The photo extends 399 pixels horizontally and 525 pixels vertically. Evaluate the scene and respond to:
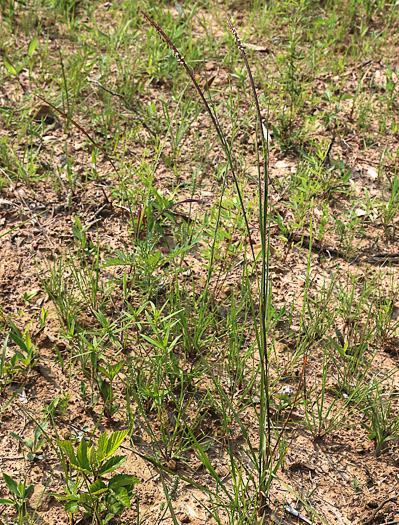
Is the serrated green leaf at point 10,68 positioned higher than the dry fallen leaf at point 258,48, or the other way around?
the dry fallen leaf at point 258,48

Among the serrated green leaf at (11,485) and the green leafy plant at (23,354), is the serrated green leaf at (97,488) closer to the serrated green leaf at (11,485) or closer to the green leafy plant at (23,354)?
the serrated green leaf at (11,485)

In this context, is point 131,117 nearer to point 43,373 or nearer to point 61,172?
point 61,172

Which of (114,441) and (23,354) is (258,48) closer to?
(23,354)

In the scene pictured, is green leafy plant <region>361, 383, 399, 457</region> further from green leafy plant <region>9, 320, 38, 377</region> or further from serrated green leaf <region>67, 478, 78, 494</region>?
green leafy plant <region>9, 320, 38, 377</region>

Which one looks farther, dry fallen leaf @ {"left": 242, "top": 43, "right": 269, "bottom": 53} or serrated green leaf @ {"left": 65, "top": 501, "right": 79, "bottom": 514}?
dry fallen leaf @ {"left": 242, "top": 43, "right": 269, "bottom": 53}

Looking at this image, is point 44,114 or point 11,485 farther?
point 44,114

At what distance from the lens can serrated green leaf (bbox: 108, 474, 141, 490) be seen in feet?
6.04

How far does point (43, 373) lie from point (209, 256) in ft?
2.87

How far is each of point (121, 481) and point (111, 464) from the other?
7 centimetres

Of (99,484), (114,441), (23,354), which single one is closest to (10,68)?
(23,354)

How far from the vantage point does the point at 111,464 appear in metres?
1.88

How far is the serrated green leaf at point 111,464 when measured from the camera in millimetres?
1860

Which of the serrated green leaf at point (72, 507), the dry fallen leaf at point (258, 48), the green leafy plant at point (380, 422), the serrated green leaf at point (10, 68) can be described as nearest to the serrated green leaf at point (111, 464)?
the serrated green leaf at point (72, 507)

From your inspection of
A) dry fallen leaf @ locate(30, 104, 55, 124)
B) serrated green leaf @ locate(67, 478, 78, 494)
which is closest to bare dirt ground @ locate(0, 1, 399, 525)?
dry fallen leaf @ locate(30, 104, 55, 124)
